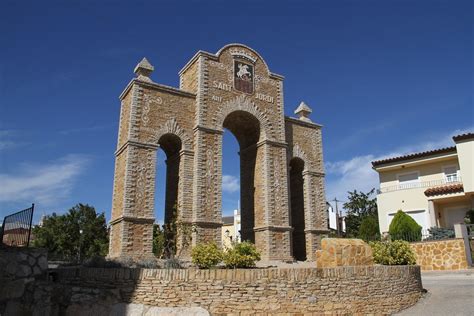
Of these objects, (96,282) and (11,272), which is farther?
(11,272)

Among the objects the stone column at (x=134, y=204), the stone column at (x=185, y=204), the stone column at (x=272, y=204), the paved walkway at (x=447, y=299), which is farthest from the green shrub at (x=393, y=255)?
the stone column at (x=134, y=204)

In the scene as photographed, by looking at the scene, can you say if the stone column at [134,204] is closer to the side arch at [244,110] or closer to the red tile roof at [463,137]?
the side arch at [244,110]

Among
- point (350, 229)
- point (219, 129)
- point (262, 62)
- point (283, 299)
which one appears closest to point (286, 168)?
point (219, 129)

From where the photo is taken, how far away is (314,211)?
26.9m

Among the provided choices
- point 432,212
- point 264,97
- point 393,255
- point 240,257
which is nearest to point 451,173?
point 432,212

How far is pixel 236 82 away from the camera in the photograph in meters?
25.0

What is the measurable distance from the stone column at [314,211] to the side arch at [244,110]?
4.47 metres

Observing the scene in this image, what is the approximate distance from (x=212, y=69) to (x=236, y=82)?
1803mm

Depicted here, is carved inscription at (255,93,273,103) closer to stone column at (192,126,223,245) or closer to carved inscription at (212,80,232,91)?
carved inscription at (212,80,232,91)

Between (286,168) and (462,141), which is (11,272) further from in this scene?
(462,141)

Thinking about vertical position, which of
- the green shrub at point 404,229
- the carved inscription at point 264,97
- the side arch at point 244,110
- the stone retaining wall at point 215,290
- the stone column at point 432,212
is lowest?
the stone retaining wall at point 215,290

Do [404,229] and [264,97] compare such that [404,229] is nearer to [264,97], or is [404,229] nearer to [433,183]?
[433,183]

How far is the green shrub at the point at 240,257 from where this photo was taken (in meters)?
12.4

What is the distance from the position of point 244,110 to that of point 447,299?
15.1 meters
